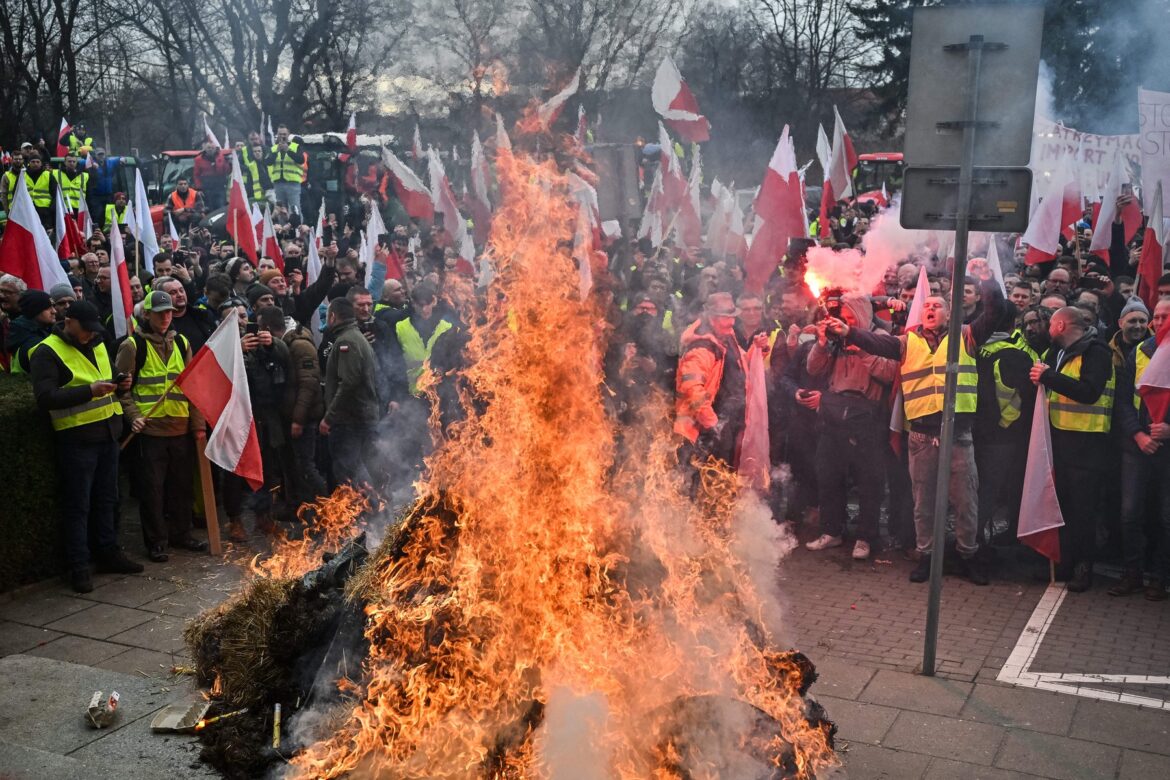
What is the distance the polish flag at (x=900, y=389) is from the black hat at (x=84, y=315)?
6.36m

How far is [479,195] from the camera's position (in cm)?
1342

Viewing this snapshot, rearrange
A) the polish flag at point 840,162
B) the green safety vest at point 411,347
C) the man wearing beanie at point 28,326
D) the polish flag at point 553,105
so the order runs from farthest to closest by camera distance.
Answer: the polish flag at point 840,162
the green safety vest at point 411,347
the man wearing beanie at point 28,326
the polish flag at point 553,105

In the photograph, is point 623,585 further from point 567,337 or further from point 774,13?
point 774,13

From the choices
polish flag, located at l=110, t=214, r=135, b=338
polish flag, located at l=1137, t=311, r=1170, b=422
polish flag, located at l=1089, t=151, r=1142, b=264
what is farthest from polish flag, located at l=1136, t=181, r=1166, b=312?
polish flag, located at l=110, t=214, r=135, b=338

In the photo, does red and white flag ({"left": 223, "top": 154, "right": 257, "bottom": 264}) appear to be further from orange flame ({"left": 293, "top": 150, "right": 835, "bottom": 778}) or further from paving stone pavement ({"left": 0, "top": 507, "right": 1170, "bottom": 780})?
orange flame ({"left": 293, "top": 150, "right": 835, "bottom": 778})

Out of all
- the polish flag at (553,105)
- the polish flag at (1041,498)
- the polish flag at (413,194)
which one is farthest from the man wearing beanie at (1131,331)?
the polish flag at (413,194)

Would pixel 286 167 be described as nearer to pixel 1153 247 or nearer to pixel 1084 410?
pixel 1153 247

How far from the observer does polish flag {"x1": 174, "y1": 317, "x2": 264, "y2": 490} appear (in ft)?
27.8

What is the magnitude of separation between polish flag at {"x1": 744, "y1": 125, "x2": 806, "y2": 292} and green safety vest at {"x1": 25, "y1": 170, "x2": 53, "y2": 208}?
39.6 feet

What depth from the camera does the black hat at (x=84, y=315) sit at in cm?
788

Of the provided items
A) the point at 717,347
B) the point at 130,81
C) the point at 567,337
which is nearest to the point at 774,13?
the point at 130,81

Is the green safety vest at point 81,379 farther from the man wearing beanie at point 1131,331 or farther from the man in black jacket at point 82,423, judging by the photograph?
the man wearing beanie at point 1131,331

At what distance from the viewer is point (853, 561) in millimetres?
8945

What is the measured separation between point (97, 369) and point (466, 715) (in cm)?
515
